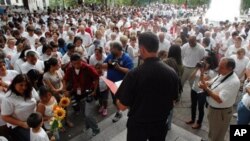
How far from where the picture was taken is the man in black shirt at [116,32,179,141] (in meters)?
2.73

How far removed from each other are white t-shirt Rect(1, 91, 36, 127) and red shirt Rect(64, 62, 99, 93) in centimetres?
113

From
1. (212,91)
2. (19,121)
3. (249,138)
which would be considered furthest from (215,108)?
(19,121)

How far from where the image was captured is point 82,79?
186 inches

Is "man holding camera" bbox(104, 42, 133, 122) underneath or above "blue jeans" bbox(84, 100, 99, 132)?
above

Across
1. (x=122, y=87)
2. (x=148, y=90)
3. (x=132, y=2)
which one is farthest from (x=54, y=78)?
(x=132, y=2)

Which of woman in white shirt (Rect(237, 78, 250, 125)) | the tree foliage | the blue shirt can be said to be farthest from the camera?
the tree foliage

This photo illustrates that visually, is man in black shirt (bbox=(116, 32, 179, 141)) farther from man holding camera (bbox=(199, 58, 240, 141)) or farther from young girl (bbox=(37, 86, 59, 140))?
young girl (bbox=(37, 86, 59, 140))

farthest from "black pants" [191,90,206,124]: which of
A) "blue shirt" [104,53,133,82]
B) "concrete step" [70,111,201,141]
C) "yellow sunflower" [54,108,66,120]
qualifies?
"yellow sunflower" [54,108,66,120]

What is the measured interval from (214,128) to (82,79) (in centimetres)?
267

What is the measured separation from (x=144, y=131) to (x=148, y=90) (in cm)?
63

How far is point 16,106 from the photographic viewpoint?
3.61 m

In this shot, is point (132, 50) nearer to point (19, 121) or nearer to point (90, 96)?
point (90, 96)

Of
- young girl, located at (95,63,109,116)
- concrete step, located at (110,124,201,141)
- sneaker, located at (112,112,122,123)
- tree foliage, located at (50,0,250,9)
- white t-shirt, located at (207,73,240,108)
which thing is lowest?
concrete step, located at (110,124,201,141)

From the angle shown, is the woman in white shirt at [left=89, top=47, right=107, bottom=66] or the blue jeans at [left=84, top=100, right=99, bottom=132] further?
the woman in white shirt at [left=89, top=47, right=107, bottom=66]
